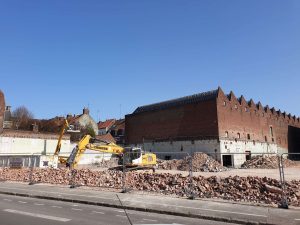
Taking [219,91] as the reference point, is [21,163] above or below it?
below

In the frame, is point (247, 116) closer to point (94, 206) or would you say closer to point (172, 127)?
point (172, 127)

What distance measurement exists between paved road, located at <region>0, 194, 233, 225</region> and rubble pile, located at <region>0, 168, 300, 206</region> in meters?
3.84

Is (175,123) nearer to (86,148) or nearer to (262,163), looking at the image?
(262,163)

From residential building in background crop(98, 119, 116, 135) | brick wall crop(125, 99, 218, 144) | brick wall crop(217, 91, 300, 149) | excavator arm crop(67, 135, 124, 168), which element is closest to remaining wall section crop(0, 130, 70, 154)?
brick wall crop(125, 99, 218, 144)

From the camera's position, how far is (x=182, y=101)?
58406mm

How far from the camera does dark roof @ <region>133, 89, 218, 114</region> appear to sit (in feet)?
180

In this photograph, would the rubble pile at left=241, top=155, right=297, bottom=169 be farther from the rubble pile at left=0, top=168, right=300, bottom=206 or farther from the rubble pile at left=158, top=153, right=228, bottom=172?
the rubble pile at left=0, top=168, right=300, bottom=206

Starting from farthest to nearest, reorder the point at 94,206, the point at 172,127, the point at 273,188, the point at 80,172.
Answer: the point at 172,127, the point at 80,172, the point at 273,188, the point at 94,206

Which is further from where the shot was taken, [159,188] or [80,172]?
[80,172]

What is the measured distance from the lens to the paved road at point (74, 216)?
9615 mm

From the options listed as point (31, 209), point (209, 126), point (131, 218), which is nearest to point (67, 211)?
point (31, 209)

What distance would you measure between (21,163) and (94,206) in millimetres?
24132

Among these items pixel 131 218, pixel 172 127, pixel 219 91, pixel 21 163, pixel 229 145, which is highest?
pixel 219 91

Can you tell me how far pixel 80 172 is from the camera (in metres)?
24.4
